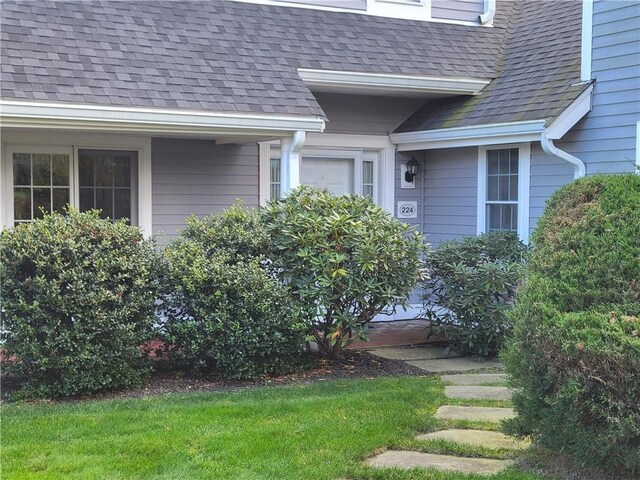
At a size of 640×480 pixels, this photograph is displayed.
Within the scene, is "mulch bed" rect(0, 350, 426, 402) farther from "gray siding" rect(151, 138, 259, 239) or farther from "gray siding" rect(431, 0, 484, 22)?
"gray siding" rect(431, 0, 484, 22)

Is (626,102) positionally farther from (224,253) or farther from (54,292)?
(54,292)

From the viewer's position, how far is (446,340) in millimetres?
9219

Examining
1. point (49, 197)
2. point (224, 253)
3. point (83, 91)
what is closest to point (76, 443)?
point (224, 253)

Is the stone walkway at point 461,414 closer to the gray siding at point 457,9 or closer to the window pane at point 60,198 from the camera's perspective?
the window pane at point 60,198

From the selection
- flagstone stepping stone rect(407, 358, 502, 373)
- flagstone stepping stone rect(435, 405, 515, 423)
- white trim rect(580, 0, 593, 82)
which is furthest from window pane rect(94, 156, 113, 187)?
Answer: white trim rect(580, 0, 593, 82)

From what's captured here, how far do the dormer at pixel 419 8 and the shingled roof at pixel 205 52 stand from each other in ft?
0.45

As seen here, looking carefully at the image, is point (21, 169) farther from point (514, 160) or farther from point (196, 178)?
point (514, 160)

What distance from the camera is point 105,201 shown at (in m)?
9.44

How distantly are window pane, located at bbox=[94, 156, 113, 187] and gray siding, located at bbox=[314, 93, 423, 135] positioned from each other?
9.13 feet

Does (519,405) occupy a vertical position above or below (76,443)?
above

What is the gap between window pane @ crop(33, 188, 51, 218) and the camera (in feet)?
29.5

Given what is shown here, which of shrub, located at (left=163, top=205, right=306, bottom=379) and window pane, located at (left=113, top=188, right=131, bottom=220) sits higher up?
window pane, located at (left=113, top=188, right=131, bottom=220)

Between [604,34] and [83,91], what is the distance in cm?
541

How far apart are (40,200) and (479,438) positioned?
19.4ft
